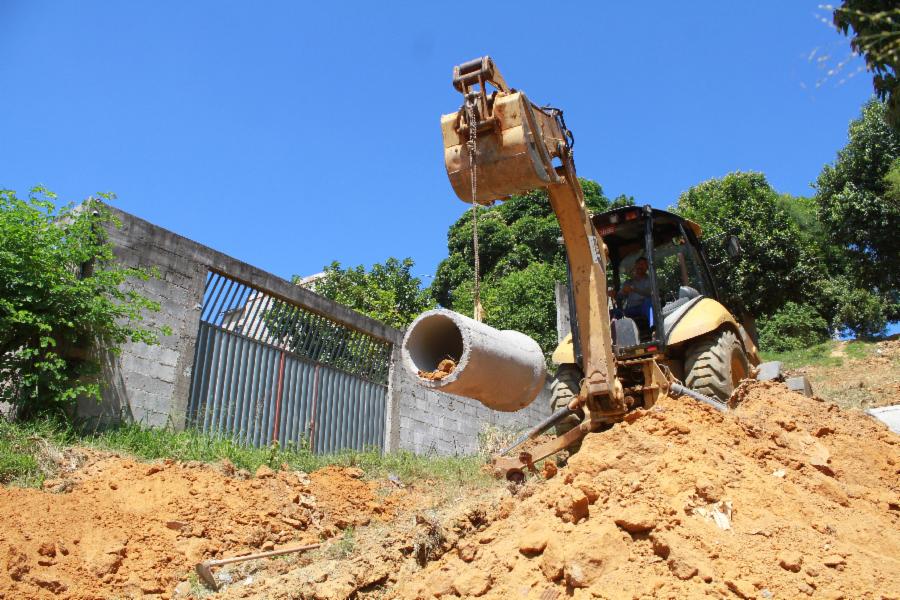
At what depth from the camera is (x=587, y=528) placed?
13.8 feet

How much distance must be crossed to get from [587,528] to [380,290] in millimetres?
17667

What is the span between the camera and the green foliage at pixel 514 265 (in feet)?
75.6

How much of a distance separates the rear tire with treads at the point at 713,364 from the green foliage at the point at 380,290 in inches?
549

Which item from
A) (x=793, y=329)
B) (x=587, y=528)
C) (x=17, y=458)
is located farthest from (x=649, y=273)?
(x=793, y=329)

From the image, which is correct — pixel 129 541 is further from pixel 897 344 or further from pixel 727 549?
pixel 897 344

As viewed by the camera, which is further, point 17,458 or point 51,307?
point 51,307

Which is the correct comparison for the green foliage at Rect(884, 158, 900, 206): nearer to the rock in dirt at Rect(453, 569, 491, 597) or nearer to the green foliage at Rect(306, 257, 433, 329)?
the green foliage at Rect(306, 257, 433, 329)

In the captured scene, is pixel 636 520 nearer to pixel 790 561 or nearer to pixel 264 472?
pixel 790 561

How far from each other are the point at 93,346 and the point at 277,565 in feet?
12.0

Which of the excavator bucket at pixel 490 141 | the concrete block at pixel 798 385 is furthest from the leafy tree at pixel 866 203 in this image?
the excavator bucket at pixel 490 141

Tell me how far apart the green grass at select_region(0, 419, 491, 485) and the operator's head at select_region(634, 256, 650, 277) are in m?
2.68

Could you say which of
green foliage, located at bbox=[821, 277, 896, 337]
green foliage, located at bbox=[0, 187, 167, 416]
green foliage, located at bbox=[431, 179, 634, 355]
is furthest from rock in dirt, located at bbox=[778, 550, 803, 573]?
green foliage, located at bbox=[821, 277, 896, 337]

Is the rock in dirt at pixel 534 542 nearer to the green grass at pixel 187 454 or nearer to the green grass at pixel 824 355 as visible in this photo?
the green grass at pixel 187 454

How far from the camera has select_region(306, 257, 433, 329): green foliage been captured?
21.3 meters
